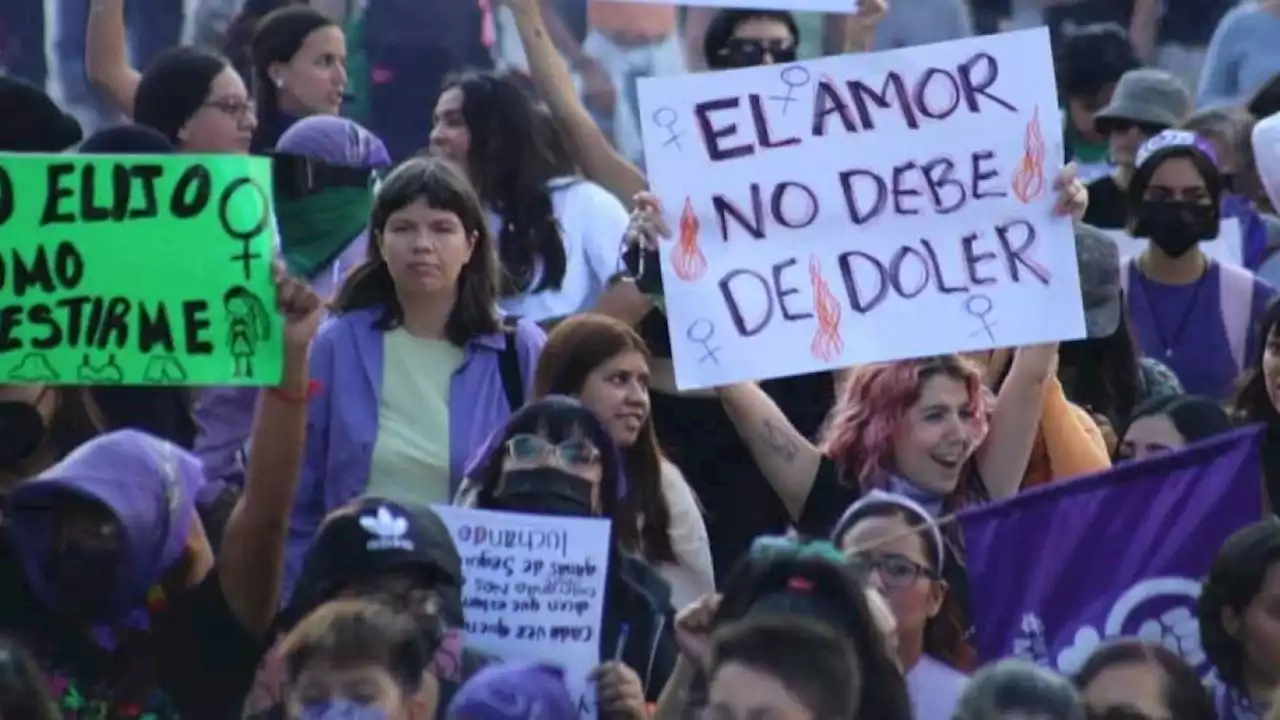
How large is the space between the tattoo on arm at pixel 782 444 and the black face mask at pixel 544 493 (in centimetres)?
76

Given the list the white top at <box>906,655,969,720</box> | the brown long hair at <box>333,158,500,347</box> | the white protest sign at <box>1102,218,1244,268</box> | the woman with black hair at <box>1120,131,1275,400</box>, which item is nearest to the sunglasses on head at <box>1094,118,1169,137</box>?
the white protest sign at <box>1102,218,1244,268</box>

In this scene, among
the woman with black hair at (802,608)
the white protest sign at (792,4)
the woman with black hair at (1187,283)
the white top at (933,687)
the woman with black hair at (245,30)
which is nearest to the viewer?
the woman with black hair at (802,608)

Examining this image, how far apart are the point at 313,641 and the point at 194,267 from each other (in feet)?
3.97

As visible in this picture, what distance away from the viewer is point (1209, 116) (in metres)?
9.70

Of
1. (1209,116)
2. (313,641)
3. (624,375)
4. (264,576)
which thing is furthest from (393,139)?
(313,641)

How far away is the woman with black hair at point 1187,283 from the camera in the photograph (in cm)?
868

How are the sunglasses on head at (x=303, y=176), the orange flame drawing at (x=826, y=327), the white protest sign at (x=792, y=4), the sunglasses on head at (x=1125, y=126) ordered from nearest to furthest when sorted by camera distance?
1. the orange flame drawing at (x=826, y=327)
2. the white protest sign at (x=792, y=4)
3. the sunglasses on head at (x=303, y=176)
4. the sunglasses on head at (x=1125, y=126)

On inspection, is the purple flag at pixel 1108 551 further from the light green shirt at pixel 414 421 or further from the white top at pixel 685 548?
the light green shirt at pixel 414 421

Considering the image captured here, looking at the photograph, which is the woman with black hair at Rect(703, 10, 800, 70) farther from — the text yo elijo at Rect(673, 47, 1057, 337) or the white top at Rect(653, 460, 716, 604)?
the white top at Rect(653, 460, 716, 604)

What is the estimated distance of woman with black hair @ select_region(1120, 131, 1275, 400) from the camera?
342 inches

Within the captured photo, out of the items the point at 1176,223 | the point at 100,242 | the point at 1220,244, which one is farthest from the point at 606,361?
the point at 1220,244

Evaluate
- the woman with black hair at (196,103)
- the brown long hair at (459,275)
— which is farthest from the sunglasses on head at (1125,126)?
the brown long hair at (459,275)

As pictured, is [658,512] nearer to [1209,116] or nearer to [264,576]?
[264,576]

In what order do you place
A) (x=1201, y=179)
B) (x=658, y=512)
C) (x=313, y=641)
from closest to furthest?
(x=313, y=641) → (x=658, y=512) → (x=1201, y=179)
